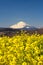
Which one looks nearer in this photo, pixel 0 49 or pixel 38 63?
pixel 38 63

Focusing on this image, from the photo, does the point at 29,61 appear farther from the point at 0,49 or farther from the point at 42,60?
the point at 0,49

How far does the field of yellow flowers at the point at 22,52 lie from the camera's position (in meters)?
5.90

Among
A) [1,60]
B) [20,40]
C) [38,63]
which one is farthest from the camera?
[20,40]

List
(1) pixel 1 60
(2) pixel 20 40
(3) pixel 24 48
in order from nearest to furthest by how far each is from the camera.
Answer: (1) pixel 1 60 < (3) pixel 24 48 < (2) pixel 20 40

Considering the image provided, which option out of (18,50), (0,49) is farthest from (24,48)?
(0,49)

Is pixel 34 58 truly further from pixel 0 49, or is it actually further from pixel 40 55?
pixel 0 49

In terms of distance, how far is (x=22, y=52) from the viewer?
6246mm

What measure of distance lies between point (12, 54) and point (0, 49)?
64 cm

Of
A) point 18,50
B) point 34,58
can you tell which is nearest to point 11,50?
point 18,50

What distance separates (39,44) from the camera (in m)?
6.69

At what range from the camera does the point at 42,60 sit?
19.2ft

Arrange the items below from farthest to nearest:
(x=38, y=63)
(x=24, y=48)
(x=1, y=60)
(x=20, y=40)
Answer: (x=20, y=40)
(x=24, y=48)
(x=1, y=60)
(x=38, y=63)

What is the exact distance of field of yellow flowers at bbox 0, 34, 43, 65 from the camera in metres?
5.90

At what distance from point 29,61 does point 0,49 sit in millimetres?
1137
